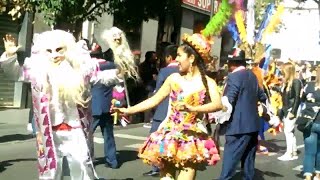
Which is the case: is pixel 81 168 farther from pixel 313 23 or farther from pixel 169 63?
pixel 313 23

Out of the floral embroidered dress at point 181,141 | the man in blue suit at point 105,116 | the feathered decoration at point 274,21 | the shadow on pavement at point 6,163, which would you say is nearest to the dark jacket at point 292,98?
the feathered decoration at point 274,21

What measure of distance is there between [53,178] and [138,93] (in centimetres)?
1086

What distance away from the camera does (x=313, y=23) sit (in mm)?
56438

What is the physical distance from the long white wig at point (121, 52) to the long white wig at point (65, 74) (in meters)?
0.95

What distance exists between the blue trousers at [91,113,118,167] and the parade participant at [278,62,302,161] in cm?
343

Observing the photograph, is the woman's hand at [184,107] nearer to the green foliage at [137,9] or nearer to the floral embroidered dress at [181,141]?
the floral embroidered dress at [181,141]

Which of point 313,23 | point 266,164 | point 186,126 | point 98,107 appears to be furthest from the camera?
point 313,23

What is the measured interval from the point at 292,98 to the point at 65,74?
20.3 ft

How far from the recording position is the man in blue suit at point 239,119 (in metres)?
7.98

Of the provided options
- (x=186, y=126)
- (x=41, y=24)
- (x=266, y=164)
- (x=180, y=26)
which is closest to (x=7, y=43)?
(x=186, y=126)

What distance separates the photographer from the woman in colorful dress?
5.63 m

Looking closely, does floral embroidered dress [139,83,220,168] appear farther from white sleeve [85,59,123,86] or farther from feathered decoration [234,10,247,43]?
feathered decoration [234,10,247,43]

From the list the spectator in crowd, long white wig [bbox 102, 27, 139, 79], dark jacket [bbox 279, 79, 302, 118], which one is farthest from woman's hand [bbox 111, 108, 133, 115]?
the spectator in crowd

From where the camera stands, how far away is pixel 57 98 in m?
5.84
